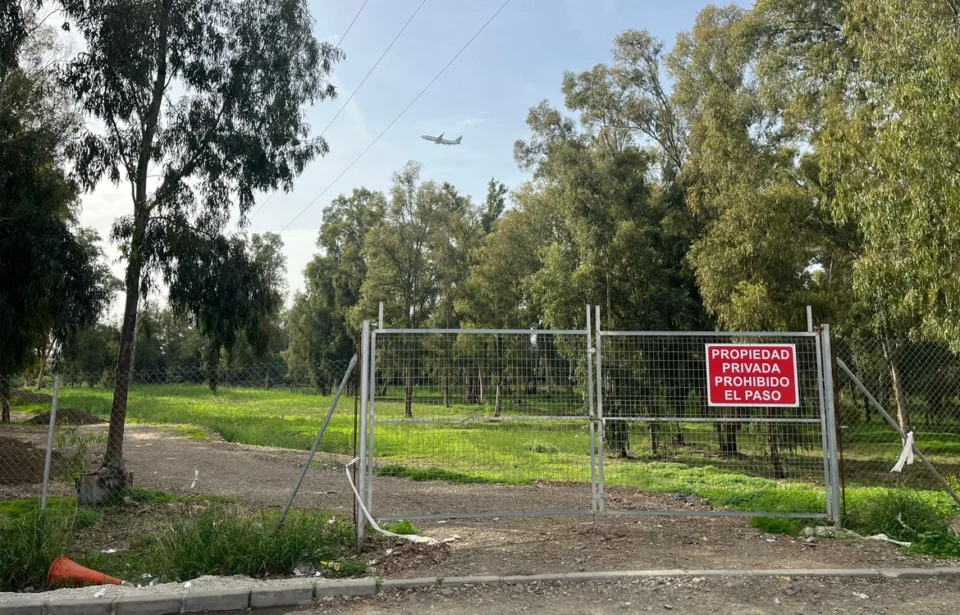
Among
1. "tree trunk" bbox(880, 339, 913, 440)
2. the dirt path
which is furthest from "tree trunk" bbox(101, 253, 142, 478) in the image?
"tree trunk" bbox(880, 339, 913, 440)

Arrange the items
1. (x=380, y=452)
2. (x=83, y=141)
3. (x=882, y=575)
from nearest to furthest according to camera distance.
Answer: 1. (x=882, y=575)
2. (x=83, y=141)
3. (x=380, y=452)

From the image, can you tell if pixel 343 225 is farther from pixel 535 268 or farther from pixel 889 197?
pixel 889 197

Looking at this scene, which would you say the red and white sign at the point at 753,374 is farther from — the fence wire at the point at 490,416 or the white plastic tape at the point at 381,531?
the white plastic tape at the point at 381,531

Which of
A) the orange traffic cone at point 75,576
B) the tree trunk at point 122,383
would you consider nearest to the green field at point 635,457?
the orange traffic cone at point 75,576

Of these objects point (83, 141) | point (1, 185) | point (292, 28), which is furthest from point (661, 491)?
point (1, 185)

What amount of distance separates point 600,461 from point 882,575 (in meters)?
2.73

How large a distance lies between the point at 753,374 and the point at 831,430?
3.35ft

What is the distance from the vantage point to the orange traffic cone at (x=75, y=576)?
18.5 ft

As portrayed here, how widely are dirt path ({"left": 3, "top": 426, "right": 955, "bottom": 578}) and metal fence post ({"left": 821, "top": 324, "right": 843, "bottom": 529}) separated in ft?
1.58

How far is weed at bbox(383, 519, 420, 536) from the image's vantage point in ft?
23.5

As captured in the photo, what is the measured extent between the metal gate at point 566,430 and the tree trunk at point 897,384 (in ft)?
8.76

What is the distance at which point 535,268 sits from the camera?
35938 mm

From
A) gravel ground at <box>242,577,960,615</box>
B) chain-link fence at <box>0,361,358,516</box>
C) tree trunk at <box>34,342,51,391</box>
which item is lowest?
chain-link fence at <box>0,361,358,516</box>

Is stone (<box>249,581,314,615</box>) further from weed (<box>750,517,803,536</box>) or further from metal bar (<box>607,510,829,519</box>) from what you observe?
weed (<box>750,517,803,536</box>)
